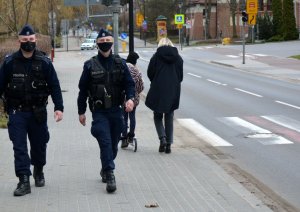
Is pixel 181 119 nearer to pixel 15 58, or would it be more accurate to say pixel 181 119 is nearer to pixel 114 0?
pixel 114 0

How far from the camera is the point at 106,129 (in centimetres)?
707

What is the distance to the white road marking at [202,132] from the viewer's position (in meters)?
11.6

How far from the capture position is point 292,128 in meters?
13.2

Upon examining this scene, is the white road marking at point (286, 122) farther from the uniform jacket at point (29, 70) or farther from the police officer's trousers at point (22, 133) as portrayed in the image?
the police officer's trousers at point (22, 133)

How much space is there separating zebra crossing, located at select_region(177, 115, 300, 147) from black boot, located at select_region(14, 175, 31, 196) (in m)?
5.08

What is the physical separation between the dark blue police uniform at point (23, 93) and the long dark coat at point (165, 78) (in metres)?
3.02

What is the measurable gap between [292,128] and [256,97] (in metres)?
6.83

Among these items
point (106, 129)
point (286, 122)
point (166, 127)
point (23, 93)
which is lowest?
point (286, 122)

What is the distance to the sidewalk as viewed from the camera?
6.39 m

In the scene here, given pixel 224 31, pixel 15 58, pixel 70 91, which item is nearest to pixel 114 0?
pixel 15 58

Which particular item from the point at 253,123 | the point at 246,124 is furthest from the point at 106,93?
the point at 253,123

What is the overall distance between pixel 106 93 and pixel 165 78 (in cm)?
280

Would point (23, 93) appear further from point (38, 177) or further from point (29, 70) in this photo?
point (38, 177)

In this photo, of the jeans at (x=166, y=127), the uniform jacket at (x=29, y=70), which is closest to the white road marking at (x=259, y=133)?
the jeans at (x=166, y=127)
